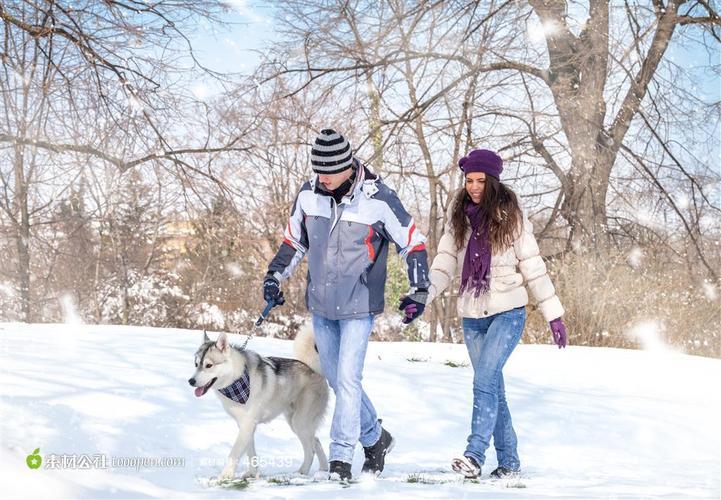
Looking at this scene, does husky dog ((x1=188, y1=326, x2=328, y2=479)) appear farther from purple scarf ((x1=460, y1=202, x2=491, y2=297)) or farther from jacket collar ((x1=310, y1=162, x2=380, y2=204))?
purple scarf ((x1=460, y1=202, x2=491, y2=297))

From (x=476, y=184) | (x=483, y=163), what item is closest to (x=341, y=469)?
(x=476, y=184)

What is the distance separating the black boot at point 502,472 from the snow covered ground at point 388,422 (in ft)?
0.51

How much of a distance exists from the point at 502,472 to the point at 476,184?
6.14 feet

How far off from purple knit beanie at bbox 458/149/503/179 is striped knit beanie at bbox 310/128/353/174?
844 mm

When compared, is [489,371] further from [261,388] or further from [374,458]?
[261,388]

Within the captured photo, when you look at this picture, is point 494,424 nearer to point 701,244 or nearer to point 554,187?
point 554,187

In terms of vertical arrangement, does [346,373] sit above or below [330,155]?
below

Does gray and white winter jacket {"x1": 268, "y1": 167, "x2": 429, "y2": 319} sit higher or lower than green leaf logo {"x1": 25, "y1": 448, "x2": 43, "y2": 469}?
higher

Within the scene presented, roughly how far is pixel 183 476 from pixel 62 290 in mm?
18794

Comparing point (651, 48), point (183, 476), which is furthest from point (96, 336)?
point (651, 48)

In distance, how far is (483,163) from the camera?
4562 mm

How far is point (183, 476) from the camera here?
4.19 meters

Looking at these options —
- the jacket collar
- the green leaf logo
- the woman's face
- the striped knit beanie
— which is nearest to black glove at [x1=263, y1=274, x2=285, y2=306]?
the jacket collar

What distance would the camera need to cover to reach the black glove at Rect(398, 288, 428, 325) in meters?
4.20
